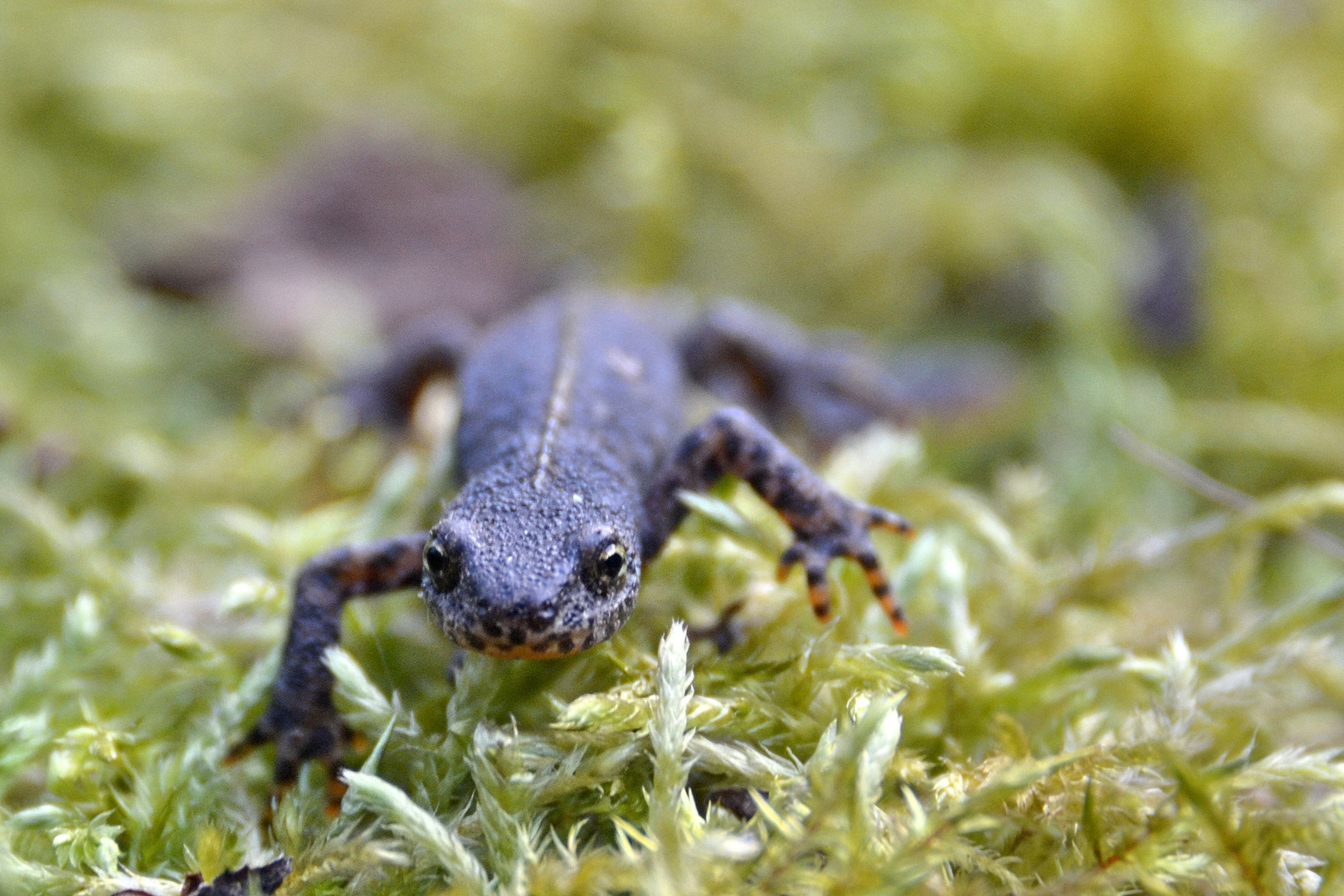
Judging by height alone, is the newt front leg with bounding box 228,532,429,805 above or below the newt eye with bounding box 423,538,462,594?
below

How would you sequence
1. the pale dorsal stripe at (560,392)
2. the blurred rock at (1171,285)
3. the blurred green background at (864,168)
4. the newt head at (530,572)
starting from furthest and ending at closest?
the blurred rock at (1171,285), the blurred green background at (864,168), the pale dorsal stripe at (560,392), the newt head at (530,572)

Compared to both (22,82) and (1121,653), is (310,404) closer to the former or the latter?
(1121,653)

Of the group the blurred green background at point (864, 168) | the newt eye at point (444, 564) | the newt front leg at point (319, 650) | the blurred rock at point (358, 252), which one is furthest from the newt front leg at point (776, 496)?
the blurred rock at point (358, 252)

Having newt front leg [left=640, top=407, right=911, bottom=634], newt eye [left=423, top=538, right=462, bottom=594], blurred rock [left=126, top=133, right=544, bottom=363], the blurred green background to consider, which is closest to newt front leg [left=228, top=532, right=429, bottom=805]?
newt eye [left=423, top=538, right=462, bottom=594]

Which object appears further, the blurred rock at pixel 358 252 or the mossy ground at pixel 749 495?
the blurred rock at pixel 358 252

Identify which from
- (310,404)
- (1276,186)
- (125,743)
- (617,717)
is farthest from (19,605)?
(1276,186)

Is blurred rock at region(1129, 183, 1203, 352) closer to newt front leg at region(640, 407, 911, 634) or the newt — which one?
the newt

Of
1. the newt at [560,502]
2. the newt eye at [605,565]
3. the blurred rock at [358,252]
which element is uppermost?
the newt eye at [605,565]

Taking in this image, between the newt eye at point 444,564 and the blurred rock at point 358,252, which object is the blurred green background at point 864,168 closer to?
the blurred rock at point 358,252
